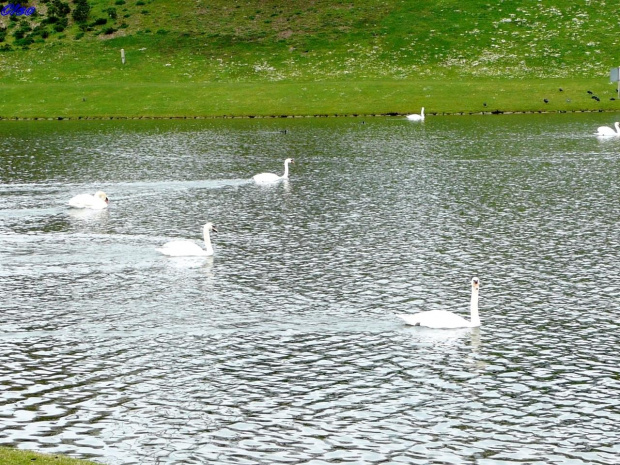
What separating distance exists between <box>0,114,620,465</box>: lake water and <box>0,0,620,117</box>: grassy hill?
54.8 meters

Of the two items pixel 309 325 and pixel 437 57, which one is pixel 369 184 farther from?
pixel 437 57

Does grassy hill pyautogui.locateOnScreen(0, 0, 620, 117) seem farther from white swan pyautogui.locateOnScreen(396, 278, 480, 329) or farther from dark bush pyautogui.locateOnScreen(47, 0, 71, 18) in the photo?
white swan pyautogui.locateOnScreen(396, 278, 480, 329)

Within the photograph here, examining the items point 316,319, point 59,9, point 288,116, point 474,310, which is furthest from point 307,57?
point 474,310

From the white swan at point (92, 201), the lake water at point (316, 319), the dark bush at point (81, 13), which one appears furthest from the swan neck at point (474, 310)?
the dark bush at point (81, 13)

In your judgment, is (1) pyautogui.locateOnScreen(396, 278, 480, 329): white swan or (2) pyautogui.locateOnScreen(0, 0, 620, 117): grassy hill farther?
(2) pyautogui.locateOnScreen(0, 0, 620, 117): grassy hill

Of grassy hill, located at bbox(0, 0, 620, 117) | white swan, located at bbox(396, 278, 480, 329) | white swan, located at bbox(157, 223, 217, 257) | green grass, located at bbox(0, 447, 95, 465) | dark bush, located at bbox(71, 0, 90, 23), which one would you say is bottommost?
green grass, located at bbox(0, 447, 95, 465)

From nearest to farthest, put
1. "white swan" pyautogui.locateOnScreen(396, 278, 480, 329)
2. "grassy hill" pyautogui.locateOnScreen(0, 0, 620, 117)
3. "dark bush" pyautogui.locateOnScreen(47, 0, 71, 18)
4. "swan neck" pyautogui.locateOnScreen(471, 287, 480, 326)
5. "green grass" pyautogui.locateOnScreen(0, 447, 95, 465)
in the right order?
"green grass" pyautogui.locateOnScreen(0, 447, 95, 465) → "white swan" pyautogui.locateOnScreen(396, 278, 480, 329) → "swan neck" pyautogui.locateOnScreen(471, 287, 480, 326) → "grassy hill" pyautogui.locateOnScreen(0, 0, 620, 117) → "dark bush" pyautogui.locateOnScreen(47, 0, 71, 18)

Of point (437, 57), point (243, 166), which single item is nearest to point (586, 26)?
point (437, 57)

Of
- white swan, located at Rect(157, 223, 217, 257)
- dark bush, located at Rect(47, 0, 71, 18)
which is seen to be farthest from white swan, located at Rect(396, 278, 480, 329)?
dark bush, located at Rect(47, 0, 71, 18)

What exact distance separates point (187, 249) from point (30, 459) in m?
21.7

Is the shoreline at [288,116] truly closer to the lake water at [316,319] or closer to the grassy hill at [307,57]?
the grassy hill at [307,57]

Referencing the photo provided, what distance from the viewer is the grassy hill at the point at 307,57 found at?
4665 inches

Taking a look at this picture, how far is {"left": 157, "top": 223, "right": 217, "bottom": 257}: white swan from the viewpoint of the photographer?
3971cm

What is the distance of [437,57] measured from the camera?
14075 cm
